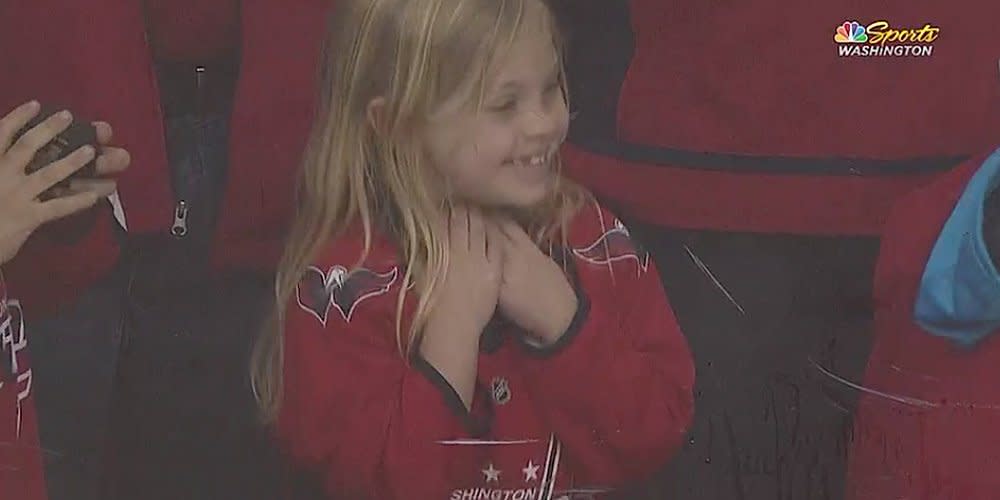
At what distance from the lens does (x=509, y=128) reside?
2182mm

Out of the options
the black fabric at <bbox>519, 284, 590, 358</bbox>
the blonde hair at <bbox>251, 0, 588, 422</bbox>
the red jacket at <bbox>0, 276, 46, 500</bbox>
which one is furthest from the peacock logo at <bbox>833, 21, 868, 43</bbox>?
the red jacket at <bbox>0, 276, 46, 500</bbox>

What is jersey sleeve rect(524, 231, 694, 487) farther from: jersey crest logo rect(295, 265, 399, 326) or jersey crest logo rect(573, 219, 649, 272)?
jersey crest logo rect(295, 265, 399, 326)

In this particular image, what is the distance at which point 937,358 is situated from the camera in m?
2.30

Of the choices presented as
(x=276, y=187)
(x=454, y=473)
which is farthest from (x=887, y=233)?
(x=276, y=187)

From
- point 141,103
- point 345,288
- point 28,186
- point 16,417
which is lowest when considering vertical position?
point 16,417

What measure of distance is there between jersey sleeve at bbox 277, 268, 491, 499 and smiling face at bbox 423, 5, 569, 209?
6.9 inches

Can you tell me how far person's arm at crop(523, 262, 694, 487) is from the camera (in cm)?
224

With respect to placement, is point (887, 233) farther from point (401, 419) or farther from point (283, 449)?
point (283, 449)

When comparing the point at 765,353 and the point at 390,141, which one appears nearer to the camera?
the point at 390,141

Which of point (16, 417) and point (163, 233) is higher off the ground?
point (163, 233)

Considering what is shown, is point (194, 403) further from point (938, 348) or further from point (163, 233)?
point (938, 348)

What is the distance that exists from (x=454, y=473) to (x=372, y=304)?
0.28 m

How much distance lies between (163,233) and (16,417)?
363 millimetres

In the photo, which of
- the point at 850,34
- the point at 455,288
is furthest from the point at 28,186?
the point at 850,34
